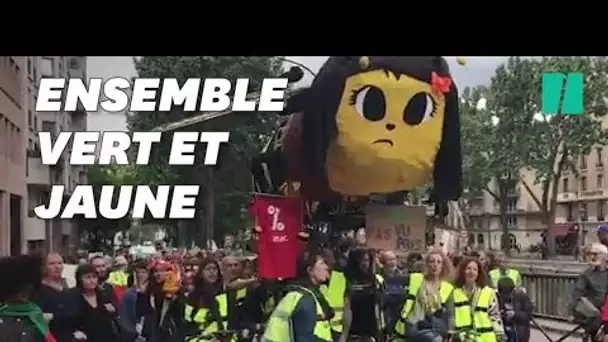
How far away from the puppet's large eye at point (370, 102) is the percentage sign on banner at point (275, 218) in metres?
0.49

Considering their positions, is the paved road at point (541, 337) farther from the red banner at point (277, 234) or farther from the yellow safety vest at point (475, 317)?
the red banner at point (277, 234)

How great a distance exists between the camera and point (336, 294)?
349cm

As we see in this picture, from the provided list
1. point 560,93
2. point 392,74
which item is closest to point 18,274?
point 392,74

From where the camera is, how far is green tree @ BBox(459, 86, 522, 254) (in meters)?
3.48

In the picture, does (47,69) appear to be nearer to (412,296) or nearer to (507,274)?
(412,296)

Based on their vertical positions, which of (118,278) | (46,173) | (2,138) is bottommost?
(118,278)

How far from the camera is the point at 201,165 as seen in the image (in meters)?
3.46

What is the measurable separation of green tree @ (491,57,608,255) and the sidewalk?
0.28m

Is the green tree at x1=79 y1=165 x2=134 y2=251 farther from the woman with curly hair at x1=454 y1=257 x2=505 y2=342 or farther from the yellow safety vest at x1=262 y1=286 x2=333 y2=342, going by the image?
the woman with curly hair at x1=454 y1=257 x2=505 y2=342

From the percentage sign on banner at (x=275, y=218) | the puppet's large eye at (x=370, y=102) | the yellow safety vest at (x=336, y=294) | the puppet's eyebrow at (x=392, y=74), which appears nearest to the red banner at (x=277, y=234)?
the percentage sign on banner at (x=275, y=218)

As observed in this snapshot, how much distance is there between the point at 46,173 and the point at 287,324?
108 centimetres

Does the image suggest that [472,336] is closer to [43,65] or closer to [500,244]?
[500,244]
